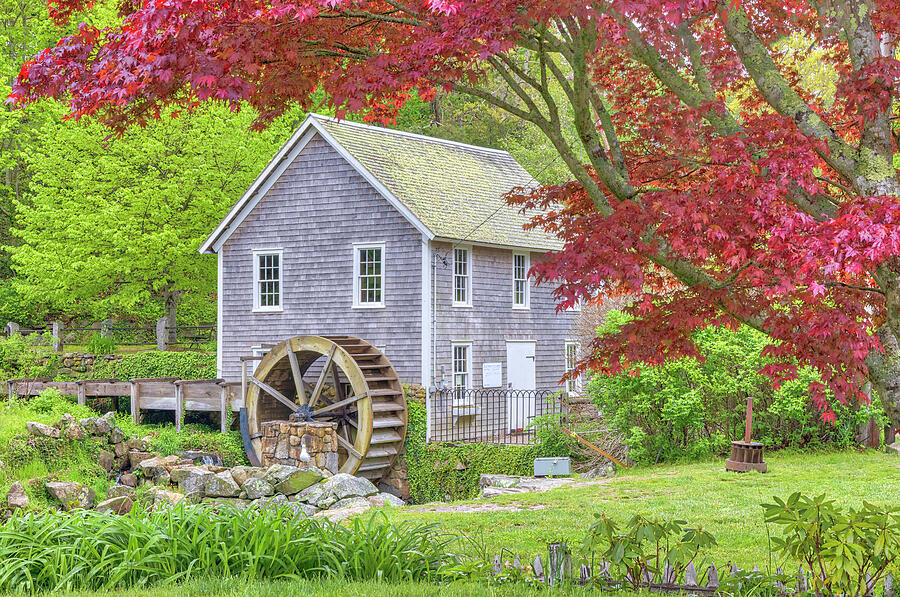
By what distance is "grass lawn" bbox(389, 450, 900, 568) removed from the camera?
8859 millimetres

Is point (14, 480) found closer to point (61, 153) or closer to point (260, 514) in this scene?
point (260, 514)

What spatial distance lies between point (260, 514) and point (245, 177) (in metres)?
22.0

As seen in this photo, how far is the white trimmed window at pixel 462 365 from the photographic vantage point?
21609 mm

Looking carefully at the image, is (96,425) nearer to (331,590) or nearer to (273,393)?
(273,393)

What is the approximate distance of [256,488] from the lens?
16250 mm

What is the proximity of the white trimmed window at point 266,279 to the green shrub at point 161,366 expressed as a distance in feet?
8.56

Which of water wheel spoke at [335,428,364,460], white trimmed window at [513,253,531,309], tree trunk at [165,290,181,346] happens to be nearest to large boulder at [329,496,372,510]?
water wheel spoke at [335,428,364,460]

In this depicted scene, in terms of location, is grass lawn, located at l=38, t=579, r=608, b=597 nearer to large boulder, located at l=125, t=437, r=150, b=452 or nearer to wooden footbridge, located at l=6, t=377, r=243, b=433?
large boulder, located at l=125, t=437, r=150, b=452

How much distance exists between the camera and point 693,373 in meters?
15.2

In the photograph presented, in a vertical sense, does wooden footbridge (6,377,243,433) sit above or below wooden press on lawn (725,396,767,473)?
above

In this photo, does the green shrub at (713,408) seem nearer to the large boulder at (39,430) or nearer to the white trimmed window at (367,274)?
the white trimmed window at (367,274)

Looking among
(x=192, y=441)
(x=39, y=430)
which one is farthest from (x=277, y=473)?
(x=39, y=430)

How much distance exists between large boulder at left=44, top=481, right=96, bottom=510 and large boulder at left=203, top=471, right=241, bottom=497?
1889 mm

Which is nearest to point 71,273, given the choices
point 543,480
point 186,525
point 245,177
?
point 245,177
